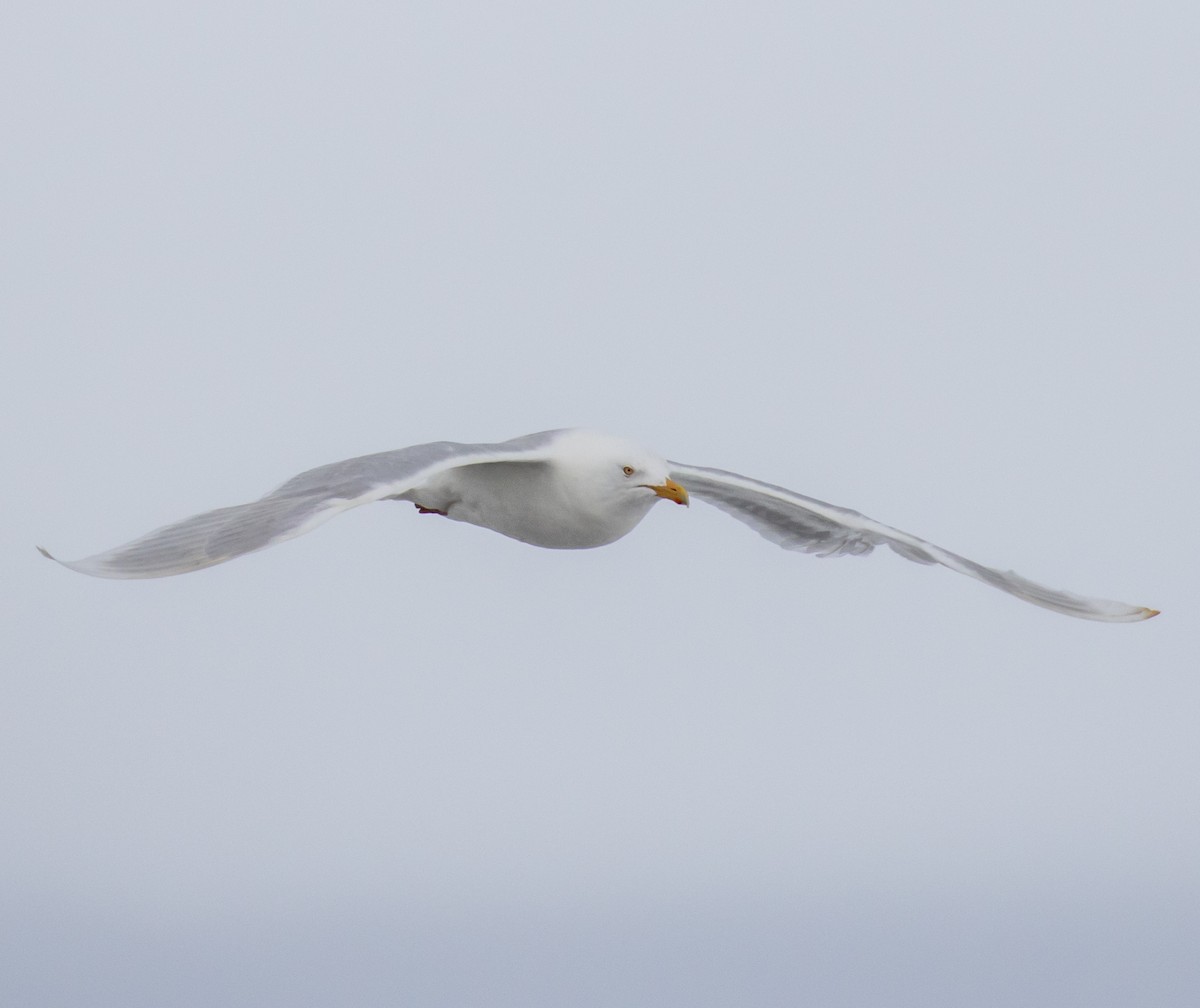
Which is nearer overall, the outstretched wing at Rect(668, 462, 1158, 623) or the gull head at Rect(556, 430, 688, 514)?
the gull head at Rect(556, 430, 688, 514)

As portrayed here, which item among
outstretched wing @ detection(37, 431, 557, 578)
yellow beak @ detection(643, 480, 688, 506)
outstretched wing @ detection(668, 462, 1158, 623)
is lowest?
outstretched wing @ detection(37, 431, 557, 578)

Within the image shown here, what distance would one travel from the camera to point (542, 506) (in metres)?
9.45

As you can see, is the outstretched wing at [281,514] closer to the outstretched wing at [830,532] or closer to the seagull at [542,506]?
the seagull at [542,506]

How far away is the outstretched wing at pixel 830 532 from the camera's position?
10508mm

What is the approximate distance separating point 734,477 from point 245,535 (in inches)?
144

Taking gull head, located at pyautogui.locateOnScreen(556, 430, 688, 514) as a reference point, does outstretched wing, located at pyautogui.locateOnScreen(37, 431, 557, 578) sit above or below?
below

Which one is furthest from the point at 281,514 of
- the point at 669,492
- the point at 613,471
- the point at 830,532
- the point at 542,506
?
the point at 830,532

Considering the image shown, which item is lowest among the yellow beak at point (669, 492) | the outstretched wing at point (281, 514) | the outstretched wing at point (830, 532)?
the outstretched wing at point (281, 514)

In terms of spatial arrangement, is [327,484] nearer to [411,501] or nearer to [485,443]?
[485,443]

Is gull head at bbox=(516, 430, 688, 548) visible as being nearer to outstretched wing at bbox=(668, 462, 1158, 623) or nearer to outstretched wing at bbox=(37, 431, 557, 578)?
outstretched wing at bbox=(37, 431, 557, 578)

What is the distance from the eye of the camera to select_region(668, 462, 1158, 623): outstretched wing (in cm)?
1051

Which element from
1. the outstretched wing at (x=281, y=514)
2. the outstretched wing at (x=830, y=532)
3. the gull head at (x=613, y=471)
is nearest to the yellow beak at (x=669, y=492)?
the gull head at (x=613, y=471)

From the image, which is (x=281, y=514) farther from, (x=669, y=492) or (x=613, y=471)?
(x=669, y=492)

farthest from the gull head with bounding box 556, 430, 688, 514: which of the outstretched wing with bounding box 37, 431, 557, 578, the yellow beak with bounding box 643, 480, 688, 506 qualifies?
the outstretched wing with bounding box 37, 431, 557, 578
